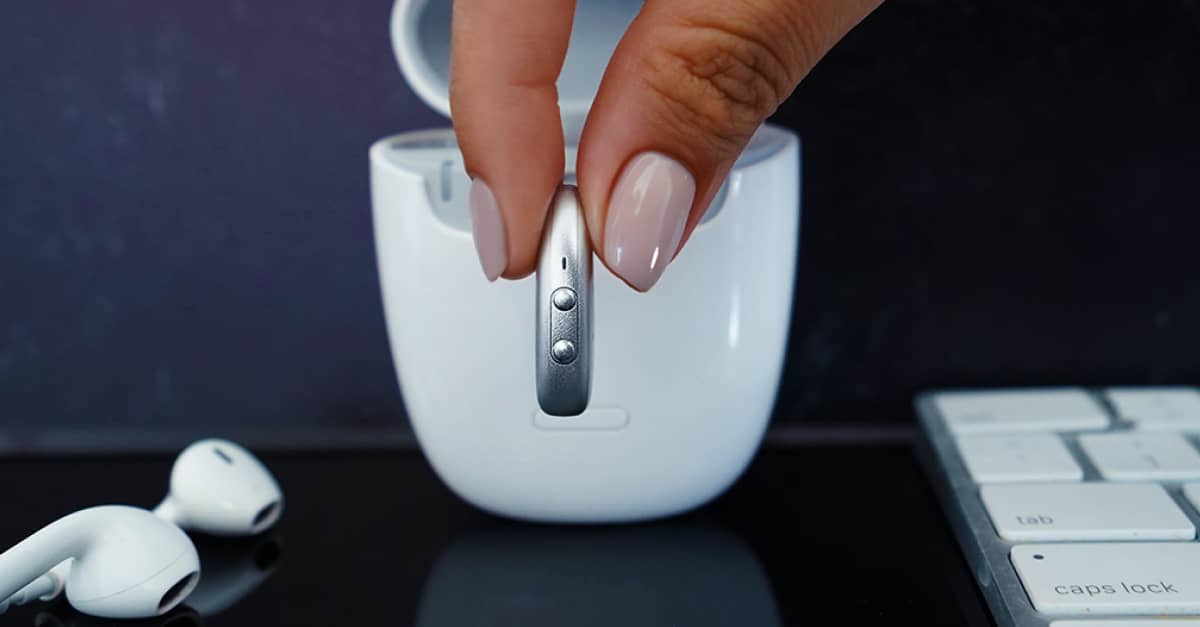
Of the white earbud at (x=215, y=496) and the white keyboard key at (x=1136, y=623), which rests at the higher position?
the white keyboard key at (x=1136, y=623)

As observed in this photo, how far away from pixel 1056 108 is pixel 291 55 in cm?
40

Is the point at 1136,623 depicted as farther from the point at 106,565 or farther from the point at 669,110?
the point at 106,565

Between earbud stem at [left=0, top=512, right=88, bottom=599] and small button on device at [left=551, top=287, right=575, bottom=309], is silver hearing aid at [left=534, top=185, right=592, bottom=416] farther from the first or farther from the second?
Answer: earbud stem at [left=0, top=512, right=88, bottom=599]

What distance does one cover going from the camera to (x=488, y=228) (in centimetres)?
39

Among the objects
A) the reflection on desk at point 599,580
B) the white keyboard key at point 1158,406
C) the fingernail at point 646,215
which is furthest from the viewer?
the white keyboard key at point 1158,406

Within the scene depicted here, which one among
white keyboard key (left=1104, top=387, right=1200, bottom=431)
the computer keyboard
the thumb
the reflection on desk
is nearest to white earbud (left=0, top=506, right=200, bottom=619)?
the reflection on desk

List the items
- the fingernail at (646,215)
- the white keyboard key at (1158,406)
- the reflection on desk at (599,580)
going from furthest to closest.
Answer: the white keyboard key at (1158,406) → the reflection on desk at (599,580) → the fingernail at (646,215)

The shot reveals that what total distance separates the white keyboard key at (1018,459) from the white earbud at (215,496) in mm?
326

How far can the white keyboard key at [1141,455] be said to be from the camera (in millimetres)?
521

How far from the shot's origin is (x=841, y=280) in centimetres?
63

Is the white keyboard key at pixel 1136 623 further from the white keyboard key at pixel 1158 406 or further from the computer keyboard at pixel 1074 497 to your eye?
the white keyboard key at pixel 1158 406

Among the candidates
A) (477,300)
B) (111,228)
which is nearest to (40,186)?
(111,228)

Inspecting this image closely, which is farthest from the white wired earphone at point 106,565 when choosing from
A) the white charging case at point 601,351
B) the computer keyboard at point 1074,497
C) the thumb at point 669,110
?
the computer keyboard at point 1074,497

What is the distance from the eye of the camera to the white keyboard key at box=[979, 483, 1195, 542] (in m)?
0.47
